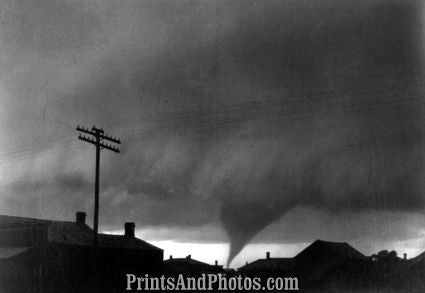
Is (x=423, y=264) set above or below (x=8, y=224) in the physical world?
below

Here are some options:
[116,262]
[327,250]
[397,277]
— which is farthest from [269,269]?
[116,262]

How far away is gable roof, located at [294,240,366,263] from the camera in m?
56.4

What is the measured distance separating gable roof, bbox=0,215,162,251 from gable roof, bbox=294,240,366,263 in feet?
68.2

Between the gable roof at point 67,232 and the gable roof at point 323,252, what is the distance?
818 inches

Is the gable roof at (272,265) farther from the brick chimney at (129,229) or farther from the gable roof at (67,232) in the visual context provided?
the brick chimney at (129,229)

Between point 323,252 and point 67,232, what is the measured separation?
31.8 meters

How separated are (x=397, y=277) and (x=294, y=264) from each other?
17842 millimetres

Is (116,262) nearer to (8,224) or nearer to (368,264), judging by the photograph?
(8,224)

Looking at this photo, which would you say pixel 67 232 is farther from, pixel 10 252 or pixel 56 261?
pixel 56 261

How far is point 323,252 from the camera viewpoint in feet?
187

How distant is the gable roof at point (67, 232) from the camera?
123ft

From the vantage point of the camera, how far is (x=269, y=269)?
193ft

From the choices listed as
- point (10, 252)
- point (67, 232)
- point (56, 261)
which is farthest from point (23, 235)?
point (56, 261)

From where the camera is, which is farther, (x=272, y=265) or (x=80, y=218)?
(x=272, y=265)
